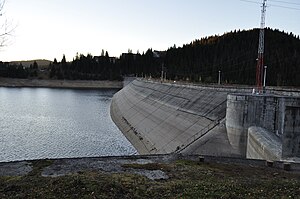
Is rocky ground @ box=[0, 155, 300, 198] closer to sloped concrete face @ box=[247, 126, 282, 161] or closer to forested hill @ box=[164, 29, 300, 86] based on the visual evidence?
sloped concrete face @ box=[247, 126, 282, 161]

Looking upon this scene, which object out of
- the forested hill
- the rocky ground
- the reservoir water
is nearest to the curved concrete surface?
the reservoir water

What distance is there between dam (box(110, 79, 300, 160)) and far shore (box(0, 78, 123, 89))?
11124cm

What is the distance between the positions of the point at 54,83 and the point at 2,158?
421ft

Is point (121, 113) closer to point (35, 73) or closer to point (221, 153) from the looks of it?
point (221, 153)

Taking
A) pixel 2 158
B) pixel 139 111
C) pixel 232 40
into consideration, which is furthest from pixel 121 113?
pixel 232 40

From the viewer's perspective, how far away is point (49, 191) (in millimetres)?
9773

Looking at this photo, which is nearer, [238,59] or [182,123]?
[182,123]

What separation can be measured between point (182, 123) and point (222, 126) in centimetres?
877

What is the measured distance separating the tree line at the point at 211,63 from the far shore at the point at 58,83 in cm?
404

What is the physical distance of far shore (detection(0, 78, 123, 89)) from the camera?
146m

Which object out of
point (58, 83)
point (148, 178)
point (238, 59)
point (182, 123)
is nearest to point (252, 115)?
point (182, 123)

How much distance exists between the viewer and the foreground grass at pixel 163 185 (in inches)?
382

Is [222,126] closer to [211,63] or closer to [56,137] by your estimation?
[56,137]

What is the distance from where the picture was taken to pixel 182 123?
34.4 meters
